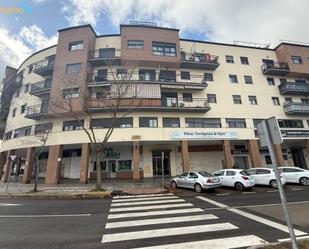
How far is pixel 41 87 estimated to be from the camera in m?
27.0

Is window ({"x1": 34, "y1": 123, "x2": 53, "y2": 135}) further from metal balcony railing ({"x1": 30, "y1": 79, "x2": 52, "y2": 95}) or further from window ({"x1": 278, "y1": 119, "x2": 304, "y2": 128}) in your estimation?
window ({"x1": 278, "y1": 119, "x2": 304, "y2": 128})

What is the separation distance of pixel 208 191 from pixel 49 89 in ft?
73.5

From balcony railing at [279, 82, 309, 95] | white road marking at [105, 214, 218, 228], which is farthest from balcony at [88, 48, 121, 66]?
balcony railing at [279, 82, 309, 95]

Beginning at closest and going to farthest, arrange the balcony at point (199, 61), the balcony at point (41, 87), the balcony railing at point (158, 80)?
the balcony railing at point (158, 80) < the balcony at point (41, 87) < the balcony at point (199, 61)

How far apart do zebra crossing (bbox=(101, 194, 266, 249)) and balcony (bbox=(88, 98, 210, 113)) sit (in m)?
15.0

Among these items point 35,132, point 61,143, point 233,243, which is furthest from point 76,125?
point 233,243

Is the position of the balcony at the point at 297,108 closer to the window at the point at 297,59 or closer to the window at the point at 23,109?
the window at the point at 297,59

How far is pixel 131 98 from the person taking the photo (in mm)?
22000

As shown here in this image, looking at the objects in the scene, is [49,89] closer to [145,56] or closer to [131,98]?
[131,98]

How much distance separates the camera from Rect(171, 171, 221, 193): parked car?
542 inches

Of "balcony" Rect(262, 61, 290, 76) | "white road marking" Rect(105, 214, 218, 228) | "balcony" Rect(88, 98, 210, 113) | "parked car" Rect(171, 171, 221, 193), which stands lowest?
"white road marking" Rect(105, 214, 218, 228)

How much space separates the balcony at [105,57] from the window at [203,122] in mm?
11935

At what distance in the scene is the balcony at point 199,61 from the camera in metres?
26.6

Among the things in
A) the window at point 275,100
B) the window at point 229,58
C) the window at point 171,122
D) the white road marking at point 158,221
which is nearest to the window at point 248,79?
the window at point 229,58
